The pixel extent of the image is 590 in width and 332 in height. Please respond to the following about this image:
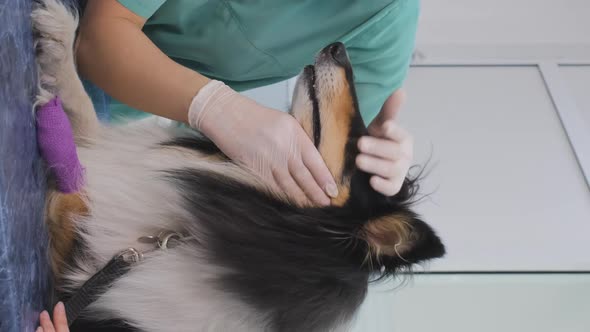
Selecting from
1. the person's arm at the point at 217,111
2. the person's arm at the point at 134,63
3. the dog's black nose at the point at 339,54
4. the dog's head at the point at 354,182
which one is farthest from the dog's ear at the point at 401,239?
the person's arm at the point at 134,63

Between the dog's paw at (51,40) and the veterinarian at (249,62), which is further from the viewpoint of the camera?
the veterinarian at (249,62)

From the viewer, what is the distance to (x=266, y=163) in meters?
1.04

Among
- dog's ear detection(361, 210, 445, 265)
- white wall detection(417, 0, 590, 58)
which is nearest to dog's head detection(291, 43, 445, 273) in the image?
dog's ear detection(361, 210, 445, 265)

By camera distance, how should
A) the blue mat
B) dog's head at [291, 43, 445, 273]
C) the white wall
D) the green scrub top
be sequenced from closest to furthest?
the blue mat < dog's head at [291, 43, 445, 273] < the green scrub top < the white wall

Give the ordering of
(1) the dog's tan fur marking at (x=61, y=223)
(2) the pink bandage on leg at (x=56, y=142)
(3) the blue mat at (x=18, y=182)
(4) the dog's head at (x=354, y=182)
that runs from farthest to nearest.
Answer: (4) the dog's head at (x=354, y=182) < (1) the dog's tan fur marking at (x=61, y=223) < (2) the pink bandage on leg at (x=56, y=142) < (3) the blue mat at (x=18, y=182)

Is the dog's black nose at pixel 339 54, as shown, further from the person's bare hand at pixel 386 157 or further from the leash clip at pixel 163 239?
the leash clip at pixel 163 239

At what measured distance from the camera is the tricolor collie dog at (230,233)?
0.98 meters

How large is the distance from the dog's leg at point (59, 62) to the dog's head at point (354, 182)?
39cm

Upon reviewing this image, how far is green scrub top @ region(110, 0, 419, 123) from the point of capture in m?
1.27

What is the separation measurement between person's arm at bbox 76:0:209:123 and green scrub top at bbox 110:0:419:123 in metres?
0.20

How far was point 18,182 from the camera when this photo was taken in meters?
0.68

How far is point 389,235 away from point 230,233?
276 mm

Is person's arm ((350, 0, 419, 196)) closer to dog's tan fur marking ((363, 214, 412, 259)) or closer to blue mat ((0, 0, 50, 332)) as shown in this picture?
dog's tan fur marking ((363, 214, 412, 259))

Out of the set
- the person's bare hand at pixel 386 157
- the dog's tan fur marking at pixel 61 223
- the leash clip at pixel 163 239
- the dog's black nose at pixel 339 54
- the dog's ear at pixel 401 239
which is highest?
the dog's black nose at pixel 339 54
